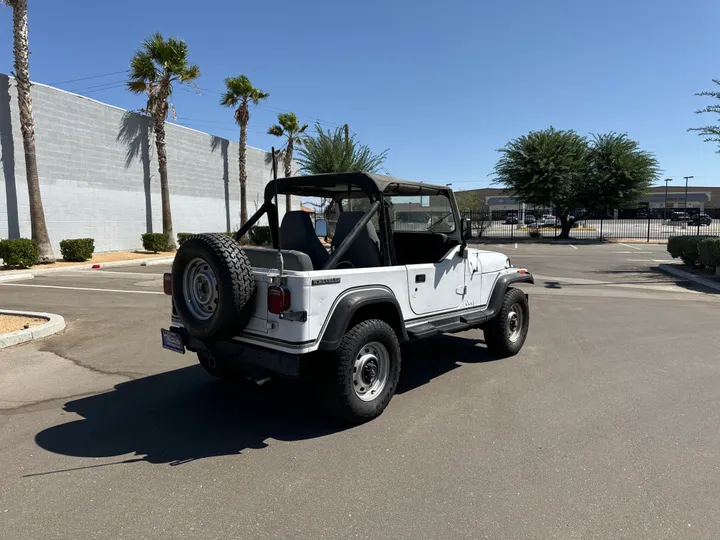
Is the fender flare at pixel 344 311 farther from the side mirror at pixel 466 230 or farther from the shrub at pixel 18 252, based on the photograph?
the shrub at pixel 18 252

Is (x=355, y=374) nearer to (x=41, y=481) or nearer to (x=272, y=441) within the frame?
(x=272, y=441)

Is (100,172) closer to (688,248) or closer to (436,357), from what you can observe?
(436,357)

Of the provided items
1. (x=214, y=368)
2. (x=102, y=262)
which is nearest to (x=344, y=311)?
(x=214, y=368)

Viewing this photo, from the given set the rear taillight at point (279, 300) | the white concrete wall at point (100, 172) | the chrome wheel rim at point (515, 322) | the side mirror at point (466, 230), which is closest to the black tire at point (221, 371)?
the rear taillight at point (279, 300)

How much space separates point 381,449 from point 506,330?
2.72 m

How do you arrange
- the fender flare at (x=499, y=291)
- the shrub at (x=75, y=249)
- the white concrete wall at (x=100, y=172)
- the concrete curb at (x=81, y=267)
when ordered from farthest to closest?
the shrub at (x=75, y=249) < the white concrete wall at (x=100, y=172) < the concrete curb at (x=81, y=267) < the fender flare at (x=499, y=291)

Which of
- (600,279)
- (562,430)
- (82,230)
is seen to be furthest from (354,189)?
(82,230)

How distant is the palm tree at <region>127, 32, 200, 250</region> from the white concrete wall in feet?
3.40

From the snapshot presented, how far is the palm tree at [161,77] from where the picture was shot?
2094 centimetres

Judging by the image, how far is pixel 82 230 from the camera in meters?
19.3

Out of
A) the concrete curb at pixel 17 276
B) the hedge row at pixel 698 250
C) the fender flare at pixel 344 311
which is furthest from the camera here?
the concrete curb at pixel 17 276

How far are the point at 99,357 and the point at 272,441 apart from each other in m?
3.35

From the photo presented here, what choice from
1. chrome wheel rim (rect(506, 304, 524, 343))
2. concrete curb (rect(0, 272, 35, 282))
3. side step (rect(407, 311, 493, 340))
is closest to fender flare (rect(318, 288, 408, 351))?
side step (rect(407, 311, 493, 340))

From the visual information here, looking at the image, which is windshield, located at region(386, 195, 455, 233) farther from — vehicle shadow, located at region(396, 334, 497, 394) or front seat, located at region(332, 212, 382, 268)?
vehicle shadow, located at region(396, 334, 497, 394)
